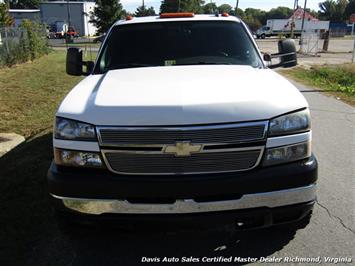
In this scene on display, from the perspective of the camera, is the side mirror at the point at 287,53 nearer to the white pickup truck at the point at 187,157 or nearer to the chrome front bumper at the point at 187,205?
the white pickup truck at the point at 187,157

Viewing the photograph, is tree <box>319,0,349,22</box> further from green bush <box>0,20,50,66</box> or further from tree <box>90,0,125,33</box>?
green bush <box>0,20,50,66</box>

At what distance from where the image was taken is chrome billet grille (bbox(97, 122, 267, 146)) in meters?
3.03

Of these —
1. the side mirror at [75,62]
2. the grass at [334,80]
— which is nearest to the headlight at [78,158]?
the side mirror at [75,62]

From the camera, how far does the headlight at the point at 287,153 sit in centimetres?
315

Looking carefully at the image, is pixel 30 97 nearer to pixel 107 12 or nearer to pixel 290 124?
pixel 290 124

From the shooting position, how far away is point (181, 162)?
308 cm

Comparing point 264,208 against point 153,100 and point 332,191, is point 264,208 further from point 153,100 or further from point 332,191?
point 332,191

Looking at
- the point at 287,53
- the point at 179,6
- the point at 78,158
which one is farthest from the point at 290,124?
the point at 179,6

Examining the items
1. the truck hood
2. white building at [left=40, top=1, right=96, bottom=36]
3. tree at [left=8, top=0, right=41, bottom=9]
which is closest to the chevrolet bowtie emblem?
the truck hood

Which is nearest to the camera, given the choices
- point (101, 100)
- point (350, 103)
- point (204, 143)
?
point (204, 143)

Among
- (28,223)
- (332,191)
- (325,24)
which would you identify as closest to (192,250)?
(28,223)

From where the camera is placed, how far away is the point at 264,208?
3148 mm

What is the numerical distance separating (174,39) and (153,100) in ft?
6.35

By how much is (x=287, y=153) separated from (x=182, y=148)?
76 cm
